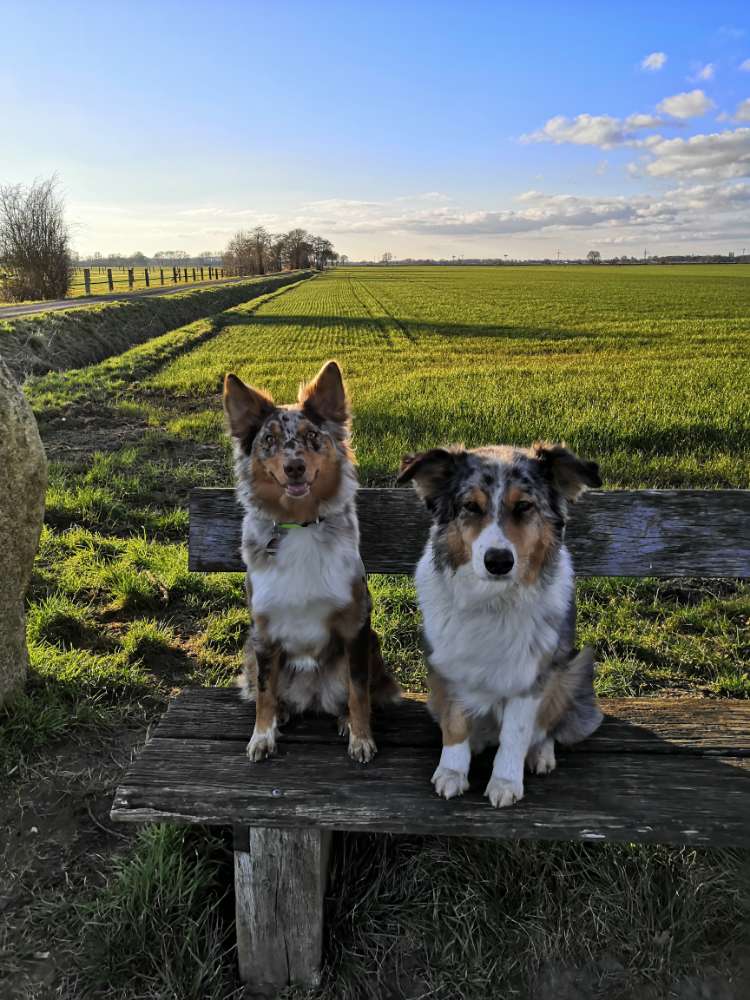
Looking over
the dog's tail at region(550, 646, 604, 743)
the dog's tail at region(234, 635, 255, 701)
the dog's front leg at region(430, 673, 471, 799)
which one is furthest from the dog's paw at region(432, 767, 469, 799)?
the dog's tail at region(234, 635, 255, 701)

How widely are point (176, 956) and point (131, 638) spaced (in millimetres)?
2431

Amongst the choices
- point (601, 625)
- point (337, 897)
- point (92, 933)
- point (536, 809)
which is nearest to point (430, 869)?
point (337, 897)

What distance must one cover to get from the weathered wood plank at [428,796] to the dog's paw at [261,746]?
0.04m

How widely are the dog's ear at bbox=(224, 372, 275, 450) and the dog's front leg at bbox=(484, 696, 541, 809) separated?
1582 millimetres

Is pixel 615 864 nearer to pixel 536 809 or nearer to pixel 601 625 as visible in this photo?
pixel 536 809

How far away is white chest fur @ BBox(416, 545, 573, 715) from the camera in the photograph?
2.57 meters

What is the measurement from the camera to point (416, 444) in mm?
8867

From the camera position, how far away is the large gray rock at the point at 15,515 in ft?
12.1

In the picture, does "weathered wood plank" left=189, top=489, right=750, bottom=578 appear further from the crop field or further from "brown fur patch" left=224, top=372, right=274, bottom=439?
the crop field

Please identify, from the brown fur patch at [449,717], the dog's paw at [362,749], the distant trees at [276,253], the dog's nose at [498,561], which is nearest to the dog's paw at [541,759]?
the brown fur patch at [449,717]

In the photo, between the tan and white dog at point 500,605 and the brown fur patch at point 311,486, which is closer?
the tan and white dog at point 500,605

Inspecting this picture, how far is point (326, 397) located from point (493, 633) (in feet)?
4.16

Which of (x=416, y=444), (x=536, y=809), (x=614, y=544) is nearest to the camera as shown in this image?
(x=536, y=809)

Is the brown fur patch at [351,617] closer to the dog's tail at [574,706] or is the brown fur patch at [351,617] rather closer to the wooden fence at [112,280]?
the dog's tail at [574,706]
